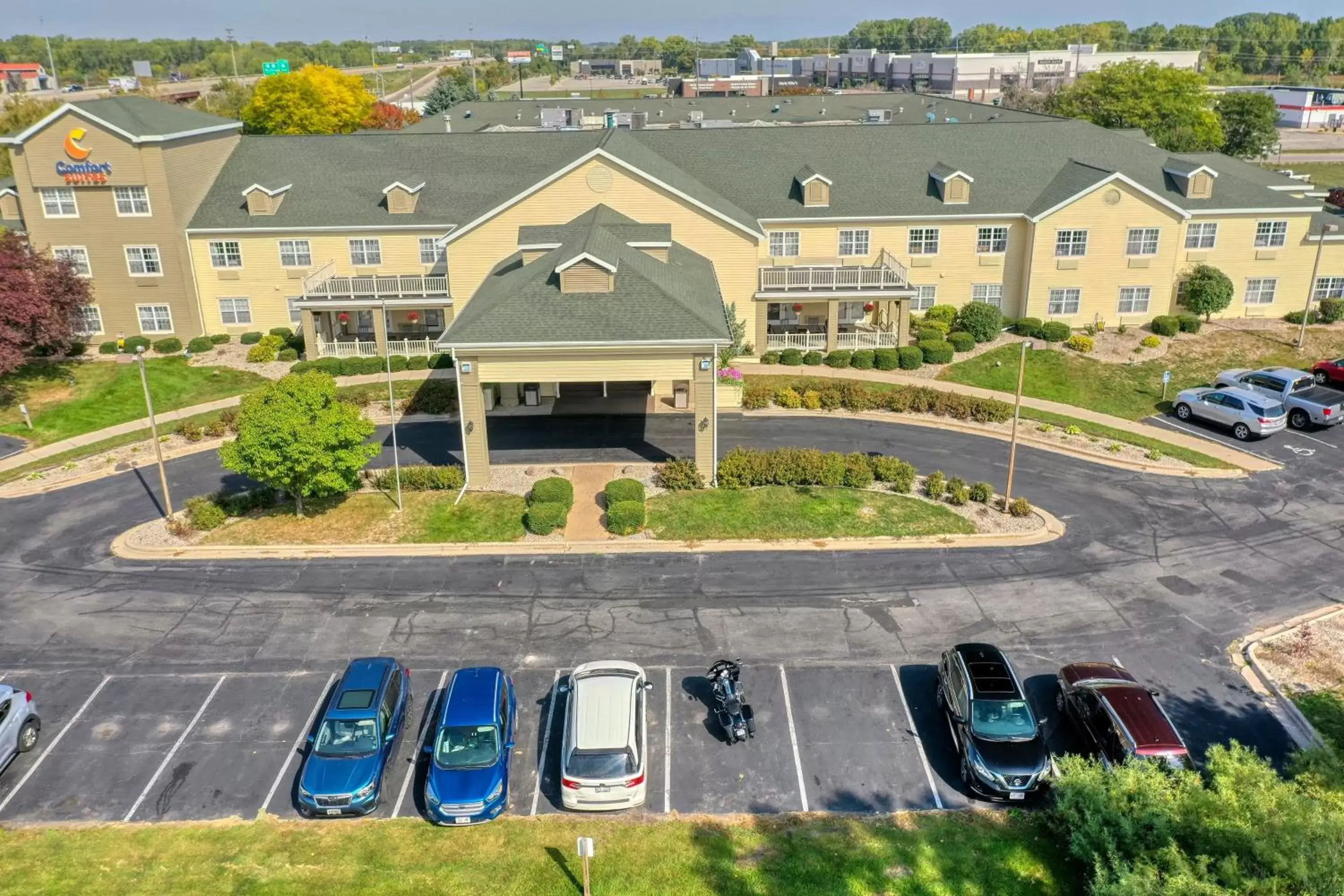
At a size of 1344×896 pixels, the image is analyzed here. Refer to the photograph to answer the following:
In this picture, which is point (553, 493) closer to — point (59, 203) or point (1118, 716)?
point (1118, 716)

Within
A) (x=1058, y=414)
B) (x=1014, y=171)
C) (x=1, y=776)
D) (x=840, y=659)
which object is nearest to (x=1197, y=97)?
(x=1014, y=171)

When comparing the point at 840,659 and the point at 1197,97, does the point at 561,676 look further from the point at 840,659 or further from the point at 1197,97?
the point at 1197,97

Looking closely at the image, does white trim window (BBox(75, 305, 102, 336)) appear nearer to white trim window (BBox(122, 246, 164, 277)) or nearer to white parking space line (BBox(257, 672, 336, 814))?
white trim window (BBox(122, 246, 164, 277))

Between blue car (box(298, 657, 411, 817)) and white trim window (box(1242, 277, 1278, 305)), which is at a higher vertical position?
white trim window (box(1242, 277, 1278, 305))

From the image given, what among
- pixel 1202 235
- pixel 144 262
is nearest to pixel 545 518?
pixel 144 262

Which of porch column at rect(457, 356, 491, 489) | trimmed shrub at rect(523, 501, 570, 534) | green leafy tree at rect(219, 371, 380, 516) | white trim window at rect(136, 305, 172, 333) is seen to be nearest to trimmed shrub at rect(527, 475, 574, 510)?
trimmed shrub at rect(523, 501, 570, 534)
